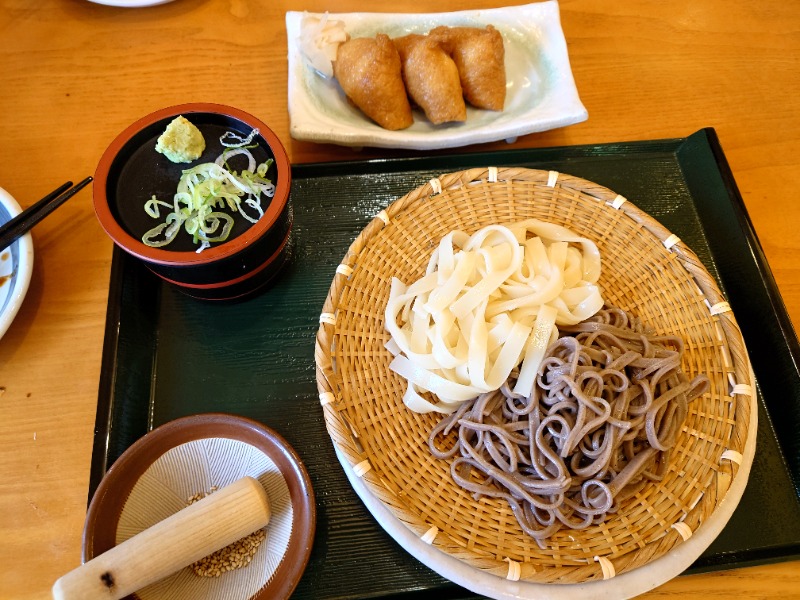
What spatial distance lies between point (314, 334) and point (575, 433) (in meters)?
0.83

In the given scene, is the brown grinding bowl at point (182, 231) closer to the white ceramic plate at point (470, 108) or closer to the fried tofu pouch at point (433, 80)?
the white ceramic plate at point (470, 108)

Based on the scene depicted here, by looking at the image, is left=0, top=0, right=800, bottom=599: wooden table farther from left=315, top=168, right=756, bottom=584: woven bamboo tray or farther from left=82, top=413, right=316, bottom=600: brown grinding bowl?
left=315, top=168, right=756, bottom=584: woven bamboo tray

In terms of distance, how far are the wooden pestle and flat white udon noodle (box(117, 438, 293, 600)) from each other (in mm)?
67

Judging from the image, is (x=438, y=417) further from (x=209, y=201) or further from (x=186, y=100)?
(x=186, y=100)

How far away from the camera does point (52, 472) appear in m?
1.48

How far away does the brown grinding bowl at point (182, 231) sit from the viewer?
1404mm

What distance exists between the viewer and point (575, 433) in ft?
4.40

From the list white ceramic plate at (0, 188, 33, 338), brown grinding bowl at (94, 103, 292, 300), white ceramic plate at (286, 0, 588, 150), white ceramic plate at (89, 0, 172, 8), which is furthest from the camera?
white ceramic plate at (89, 0, 172, 8)

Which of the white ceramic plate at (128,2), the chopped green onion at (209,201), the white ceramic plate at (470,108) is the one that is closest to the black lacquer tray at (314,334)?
the white ceramic plate at (470,108)

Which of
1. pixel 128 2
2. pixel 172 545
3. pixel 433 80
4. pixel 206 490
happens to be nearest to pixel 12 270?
pixel 206 490

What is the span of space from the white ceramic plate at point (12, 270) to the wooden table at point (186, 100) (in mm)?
113

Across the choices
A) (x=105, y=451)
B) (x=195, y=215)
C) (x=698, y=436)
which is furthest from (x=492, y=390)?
(x=105, y=451)

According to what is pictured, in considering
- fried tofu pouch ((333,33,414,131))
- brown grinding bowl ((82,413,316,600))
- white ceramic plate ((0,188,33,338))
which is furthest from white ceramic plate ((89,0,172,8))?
brown grinding bowl ((82,413,316,600))

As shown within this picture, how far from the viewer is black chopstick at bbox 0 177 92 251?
5.17ft
